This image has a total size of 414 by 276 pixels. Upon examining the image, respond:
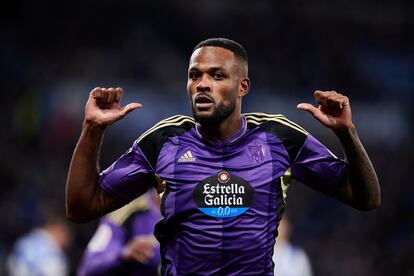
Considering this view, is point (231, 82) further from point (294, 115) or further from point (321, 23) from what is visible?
point (321, 23)

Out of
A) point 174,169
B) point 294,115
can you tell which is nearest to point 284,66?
point 294,115

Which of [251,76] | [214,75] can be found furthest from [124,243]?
[251,76]

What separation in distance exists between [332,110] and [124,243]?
2169 millimetres

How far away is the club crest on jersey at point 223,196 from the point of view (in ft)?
13.2

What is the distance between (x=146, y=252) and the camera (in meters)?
5.29

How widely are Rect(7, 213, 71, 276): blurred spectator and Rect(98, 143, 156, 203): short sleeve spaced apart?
15.1 ft

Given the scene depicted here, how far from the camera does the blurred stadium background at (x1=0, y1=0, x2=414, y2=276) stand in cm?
1285

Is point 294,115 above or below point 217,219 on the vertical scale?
below

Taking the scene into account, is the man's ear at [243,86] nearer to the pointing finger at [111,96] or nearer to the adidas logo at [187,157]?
the adidas logo at [187,157]

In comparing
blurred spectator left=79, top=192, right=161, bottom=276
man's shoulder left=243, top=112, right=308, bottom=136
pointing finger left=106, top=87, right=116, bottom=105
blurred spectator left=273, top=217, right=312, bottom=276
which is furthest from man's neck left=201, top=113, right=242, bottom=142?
blurred spectator left=273, top=217, right=312, bottom=276

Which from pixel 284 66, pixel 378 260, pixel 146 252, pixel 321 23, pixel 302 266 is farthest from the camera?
pixel 321 23

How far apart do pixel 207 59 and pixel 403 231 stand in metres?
10.1

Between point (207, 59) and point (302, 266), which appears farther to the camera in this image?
point (302, 266)

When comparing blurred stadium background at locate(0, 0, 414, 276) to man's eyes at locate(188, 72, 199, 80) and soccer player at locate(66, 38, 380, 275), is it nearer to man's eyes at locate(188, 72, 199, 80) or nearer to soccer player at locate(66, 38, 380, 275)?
soccer player at locate(66, 38, 380, 275)
